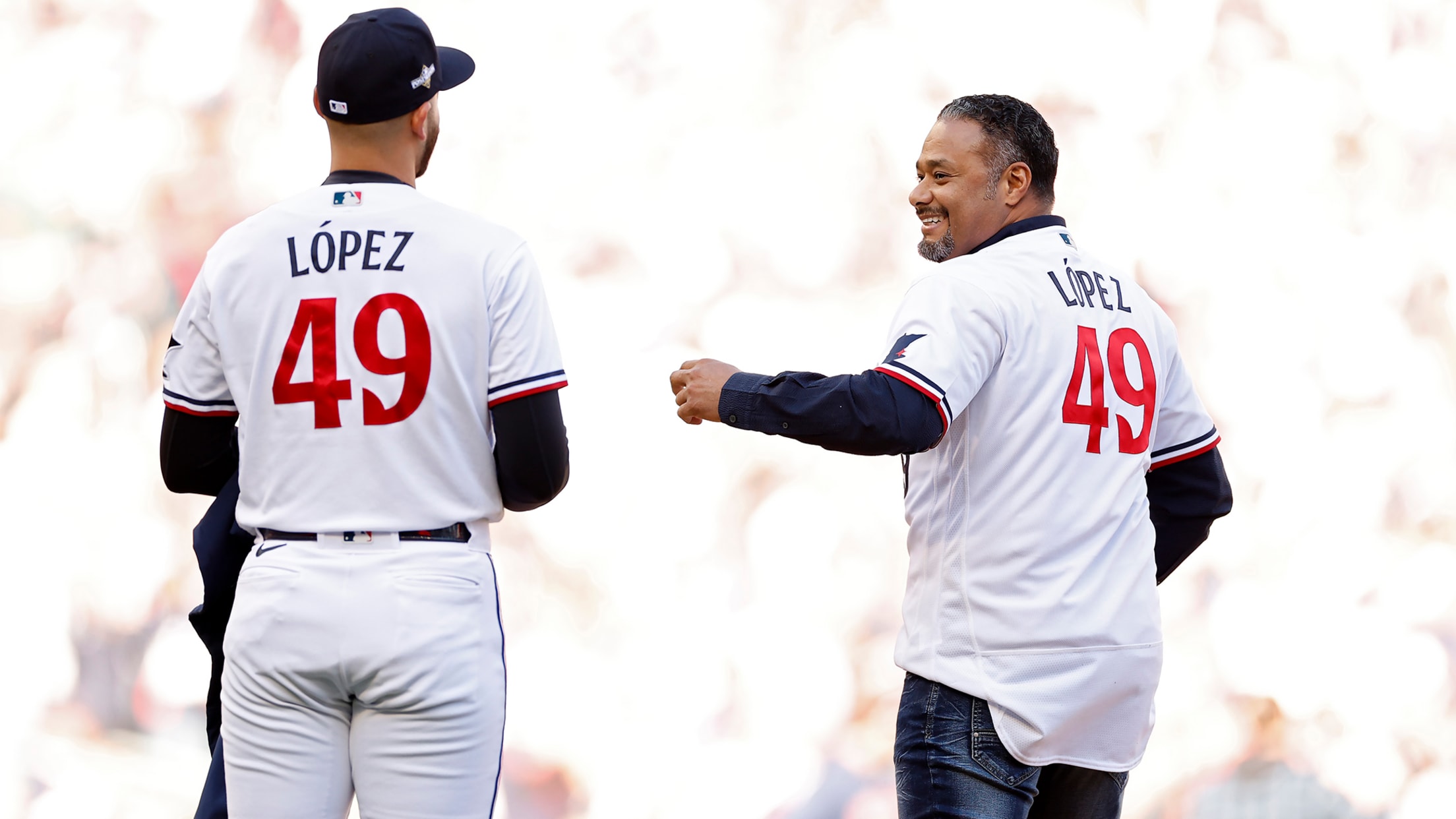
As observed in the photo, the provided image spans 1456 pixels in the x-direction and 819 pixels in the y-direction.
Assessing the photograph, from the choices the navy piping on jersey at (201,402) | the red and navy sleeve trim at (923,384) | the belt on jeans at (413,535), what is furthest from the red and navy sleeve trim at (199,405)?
the red and navy sleeve trim at (923,384)

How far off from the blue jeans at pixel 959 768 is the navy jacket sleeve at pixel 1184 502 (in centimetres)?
41

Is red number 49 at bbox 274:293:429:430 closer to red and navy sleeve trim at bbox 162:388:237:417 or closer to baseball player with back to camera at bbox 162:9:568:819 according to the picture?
baseball player with back to camera at bbox 162:9:568:819

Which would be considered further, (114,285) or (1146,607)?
(114,285)

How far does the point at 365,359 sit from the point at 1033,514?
774 mm

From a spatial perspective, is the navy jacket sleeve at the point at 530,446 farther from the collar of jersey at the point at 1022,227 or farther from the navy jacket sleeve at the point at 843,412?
the collar of jersey at the point at 1022,227

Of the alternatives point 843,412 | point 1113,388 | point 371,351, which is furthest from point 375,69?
point 1113,388

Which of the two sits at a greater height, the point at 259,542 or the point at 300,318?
the point at 300,318

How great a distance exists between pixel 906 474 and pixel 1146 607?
335 millimetres

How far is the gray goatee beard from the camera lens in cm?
176

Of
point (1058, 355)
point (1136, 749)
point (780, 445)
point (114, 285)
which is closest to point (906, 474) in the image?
point (1058, 355)

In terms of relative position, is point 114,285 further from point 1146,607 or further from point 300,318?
point 1146,607

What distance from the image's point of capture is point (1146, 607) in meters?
1.59

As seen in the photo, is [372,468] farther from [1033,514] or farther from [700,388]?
[1033,514]

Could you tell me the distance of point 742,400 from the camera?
1.51m
